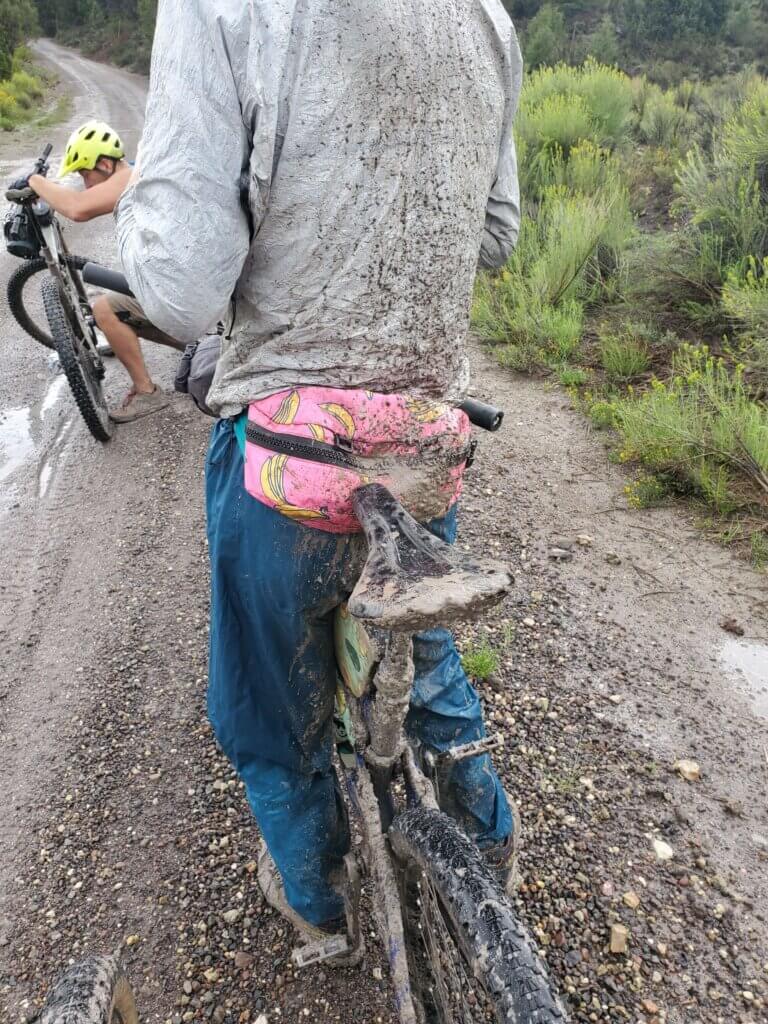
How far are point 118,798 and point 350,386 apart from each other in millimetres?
1851

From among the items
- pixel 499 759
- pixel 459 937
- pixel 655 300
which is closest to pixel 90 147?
pixel 655 300

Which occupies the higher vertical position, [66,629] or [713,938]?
[713,938]

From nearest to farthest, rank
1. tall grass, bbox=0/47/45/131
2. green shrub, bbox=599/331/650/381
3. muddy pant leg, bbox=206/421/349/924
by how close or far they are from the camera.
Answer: muddy pant leg, bbox=206/421/349/924 → green shrub, bbox=599/331/650/381 → tall grass, bbox=0/47/45/131

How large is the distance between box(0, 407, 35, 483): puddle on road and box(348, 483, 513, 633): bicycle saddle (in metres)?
3.90

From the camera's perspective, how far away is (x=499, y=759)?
2.59 meters

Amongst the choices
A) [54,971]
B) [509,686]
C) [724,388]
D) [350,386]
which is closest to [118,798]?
[54,971]

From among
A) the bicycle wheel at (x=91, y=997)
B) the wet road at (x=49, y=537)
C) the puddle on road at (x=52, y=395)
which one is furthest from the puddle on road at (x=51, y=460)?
the bicycle wheel at (x=91, y=997)

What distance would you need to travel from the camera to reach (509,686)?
2873 mm

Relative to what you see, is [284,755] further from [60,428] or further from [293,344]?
[60,428]

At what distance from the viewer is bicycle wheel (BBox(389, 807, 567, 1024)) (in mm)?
1077

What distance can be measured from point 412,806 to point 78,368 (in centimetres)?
379

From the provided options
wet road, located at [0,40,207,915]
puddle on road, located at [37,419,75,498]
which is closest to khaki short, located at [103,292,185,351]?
wet road, located at [0,40,207,915]

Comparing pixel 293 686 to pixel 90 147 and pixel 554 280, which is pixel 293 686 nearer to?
pixel 90 147

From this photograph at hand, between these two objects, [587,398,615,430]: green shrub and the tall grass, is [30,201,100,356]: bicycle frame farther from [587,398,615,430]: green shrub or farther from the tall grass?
the tall grass
